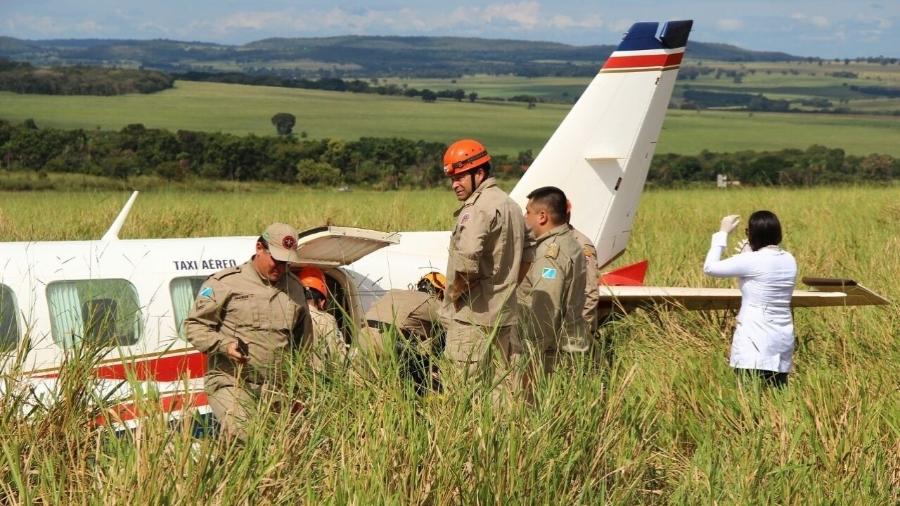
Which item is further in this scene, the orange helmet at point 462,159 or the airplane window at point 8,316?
the airplane window at point 8,316

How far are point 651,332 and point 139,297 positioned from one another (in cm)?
380

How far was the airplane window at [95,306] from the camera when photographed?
23.7 ft

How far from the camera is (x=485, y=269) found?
665cm

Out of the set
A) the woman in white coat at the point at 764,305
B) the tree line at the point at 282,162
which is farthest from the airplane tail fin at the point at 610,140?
the tree line at the point at 282,162

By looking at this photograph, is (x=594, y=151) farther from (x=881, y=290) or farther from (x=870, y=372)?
(x=870, y=372)

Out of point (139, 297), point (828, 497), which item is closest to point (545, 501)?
point (828, 497)

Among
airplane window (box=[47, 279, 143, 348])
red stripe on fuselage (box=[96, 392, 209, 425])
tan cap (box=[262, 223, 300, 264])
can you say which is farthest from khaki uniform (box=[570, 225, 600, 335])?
red stripe on fuselage (box=[96, 392, 209, 425])

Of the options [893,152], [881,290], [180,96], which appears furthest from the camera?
[180,96]

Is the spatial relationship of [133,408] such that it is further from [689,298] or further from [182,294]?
[689,298]

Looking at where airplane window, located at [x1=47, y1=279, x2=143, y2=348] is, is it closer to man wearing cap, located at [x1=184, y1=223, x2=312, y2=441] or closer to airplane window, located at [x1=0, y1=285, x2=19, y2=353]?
Answer: airplane window, located at [x1=0, y1=285, x2=19, y2=353]

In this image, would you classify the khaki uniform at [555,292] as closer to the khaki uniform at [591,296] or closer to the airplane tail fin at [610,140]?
the khaki uniform at [591,296]

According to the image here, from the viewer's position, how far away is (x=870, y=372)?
285 inches

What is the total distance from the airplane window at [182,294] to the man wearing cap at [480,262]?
1.99m

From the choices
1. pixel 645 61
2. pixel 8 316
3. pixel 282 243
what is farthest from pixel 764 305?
pixel 8 316
